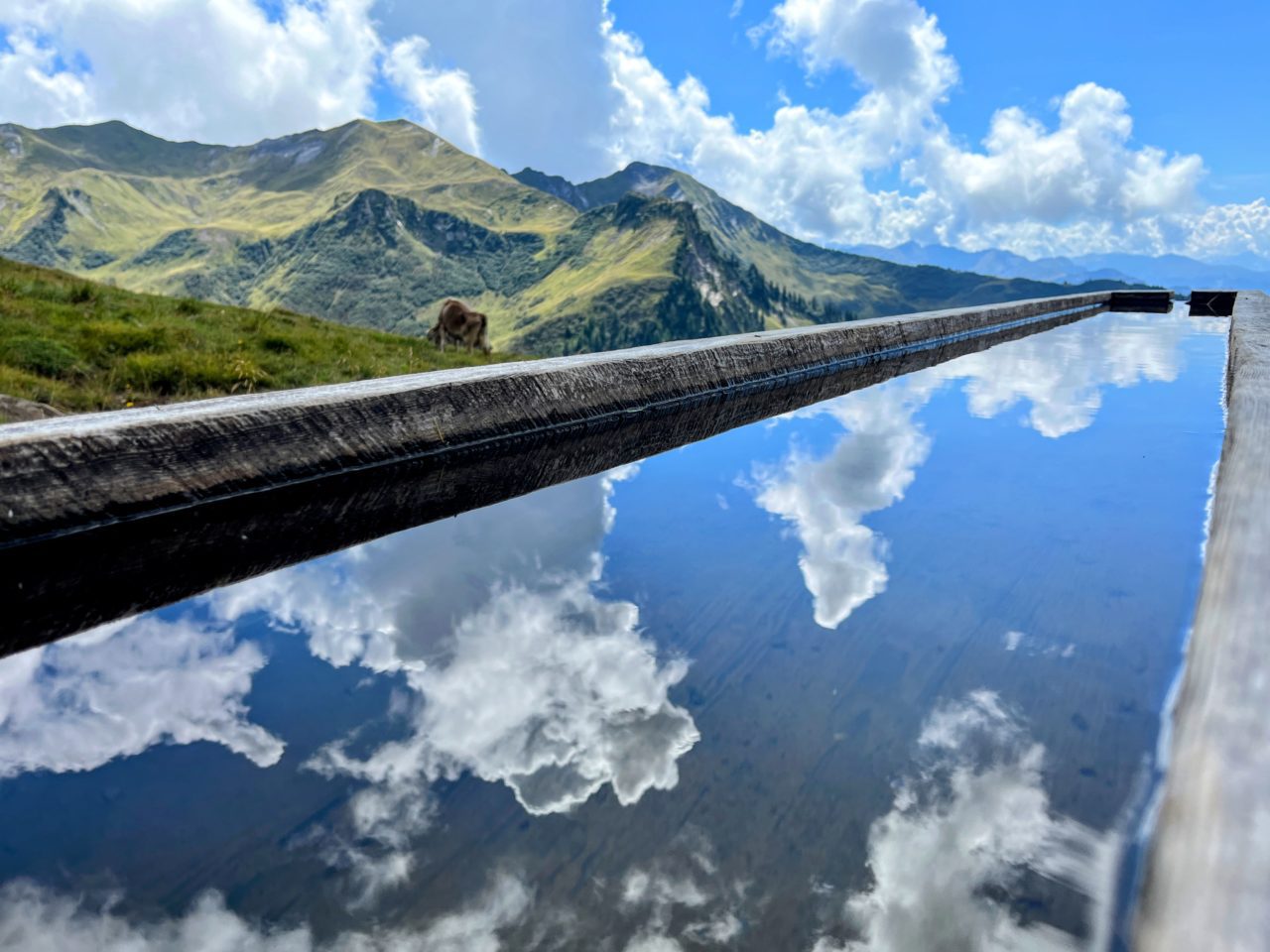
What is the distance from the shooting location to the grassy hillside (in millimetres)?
7328

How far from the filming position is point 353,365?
10828mm

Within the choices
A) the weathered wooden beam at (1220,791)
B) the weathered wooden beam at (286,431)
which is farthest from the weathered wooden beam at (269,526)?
the weathered wooden beam at (1220,791)

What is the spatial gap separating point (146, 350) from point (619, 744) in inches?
360

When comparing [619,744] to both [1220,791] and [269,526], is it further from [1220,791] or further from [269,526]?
[269,526]

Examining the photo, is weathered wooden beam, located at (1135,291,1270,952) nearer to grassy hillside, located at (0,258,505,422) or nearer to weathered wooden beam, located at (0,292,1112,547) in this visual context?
weathered wooden beam, located at (0,292,1112,547)

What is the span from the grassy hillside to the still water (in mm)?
6335

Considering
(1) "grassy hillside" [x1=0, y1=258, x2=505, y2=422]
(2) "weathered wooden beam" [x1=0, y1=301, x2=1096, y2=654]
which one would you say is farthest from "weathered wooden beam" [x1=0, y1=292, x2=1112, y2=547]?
(1) "grassy hillside" [x1=0, y1=258, x2=505, y2=422]

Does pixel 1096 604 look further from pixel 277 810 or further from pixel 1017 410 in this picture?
pixel 1017 410

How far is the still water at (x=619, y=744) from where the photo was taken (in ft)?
3.55

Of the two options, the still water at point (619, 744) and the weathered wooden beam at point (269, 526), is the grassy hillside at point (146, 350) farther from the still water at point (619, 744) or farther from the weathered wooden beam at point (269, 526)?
the still water at point (619, 744)

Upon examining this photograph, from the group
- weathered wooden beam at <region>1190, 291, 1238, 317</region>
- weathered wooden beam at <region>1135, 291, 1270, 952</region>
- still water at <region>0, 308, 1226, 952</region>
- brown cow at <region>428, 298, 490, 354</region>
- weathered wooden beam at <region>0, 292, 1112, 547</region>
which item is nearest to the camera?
weathered wooden beam at <region>1135, 291, 1270, 952</region>

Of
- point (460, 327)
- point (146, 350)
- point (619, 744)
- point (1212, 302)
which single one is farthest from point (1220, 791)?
point (1212, 302)

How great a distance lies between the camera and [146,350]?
854cm

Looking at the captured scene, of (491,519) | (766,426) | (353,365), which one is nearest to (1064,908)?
(491,519)
